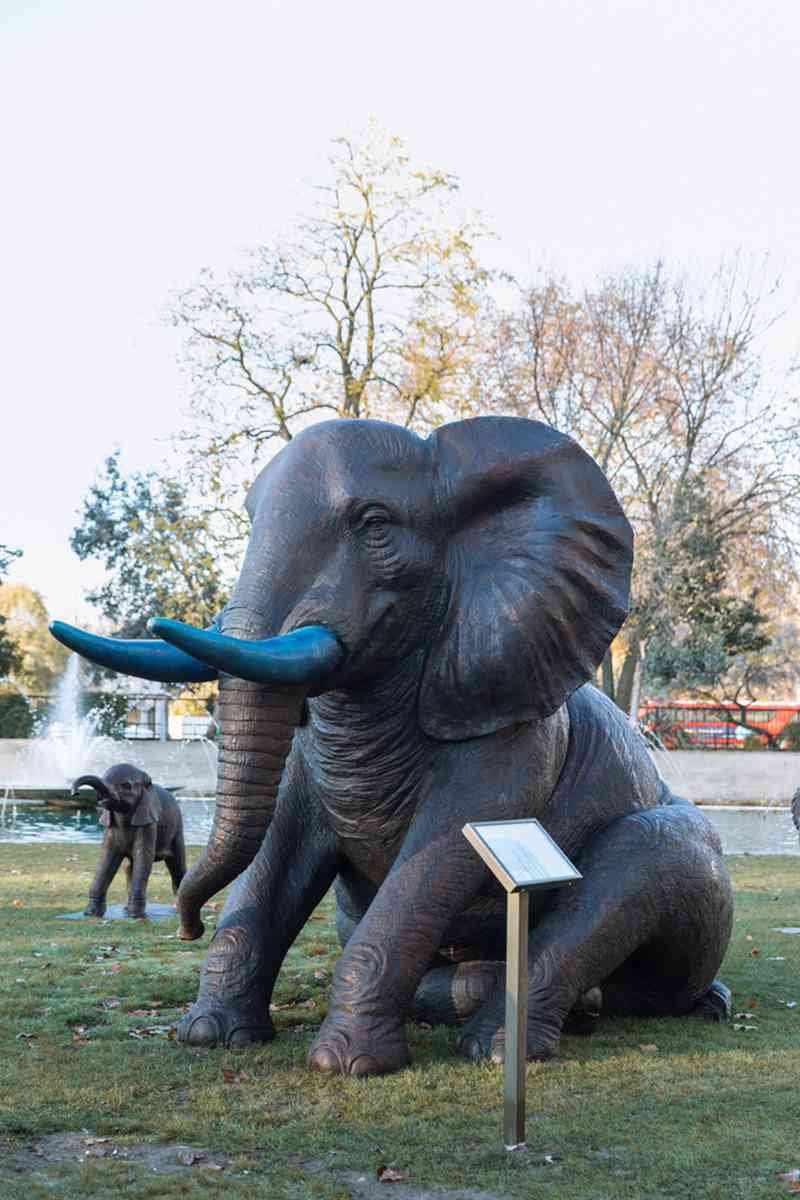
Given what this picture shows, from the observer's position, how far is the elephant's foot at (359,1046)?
5340 millimetres

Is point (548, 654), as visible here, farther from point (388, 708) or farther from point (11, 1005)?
point (11, 1005)

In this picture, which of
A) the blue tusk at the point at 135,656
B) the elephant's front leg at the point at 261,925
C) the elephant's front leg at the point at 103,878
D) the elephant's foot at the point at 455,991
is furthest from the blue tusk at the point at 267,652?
the elephant's front leg at the point at 103,878

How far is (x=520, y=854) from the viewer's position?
473 centimetres

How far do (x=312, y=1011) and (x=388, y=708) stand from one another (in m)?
1.85

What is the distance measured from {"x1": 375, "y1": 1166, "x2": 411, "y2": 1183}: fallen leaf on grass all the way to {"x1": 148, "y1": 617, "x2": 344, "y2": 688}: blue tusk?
1640 millimetres

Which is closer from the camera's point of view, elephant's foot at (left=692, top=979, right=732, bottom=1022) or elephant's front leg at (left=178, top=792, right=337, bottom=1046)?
elephant's front leg at (left=178, top=792, right=337, bottom=1046)

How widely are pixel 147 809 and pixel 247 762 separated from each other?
19.0 ft

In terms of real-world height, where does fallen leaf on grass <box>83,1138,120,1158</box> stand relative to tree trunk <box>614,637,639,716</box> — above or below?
below

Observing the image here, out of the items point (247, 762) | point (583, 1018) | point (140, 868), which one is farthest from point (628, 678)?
point (247, 762)

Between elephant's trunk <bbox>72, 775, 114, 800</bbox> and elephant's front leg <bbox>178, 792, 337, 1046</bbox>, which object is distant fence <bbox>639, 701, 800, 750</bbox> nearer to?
elephant's trunk <bbox>72, 775, 114, 800</bbox>

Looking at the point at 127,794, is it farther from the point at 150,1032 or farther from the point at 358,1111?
the point at 358,1111

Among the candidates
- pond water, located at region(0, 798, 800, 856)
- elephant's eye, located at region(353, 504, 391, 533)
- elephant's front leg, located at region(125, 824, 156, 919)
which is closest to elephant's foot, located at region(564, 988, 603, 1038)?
elephant's eye, located at region(353, 504, 391, 533)

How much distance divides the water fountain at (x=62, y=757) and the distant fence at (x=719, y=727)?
41.9 ft

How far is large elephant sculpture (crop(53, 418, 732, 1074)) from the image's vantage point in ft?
17.7
